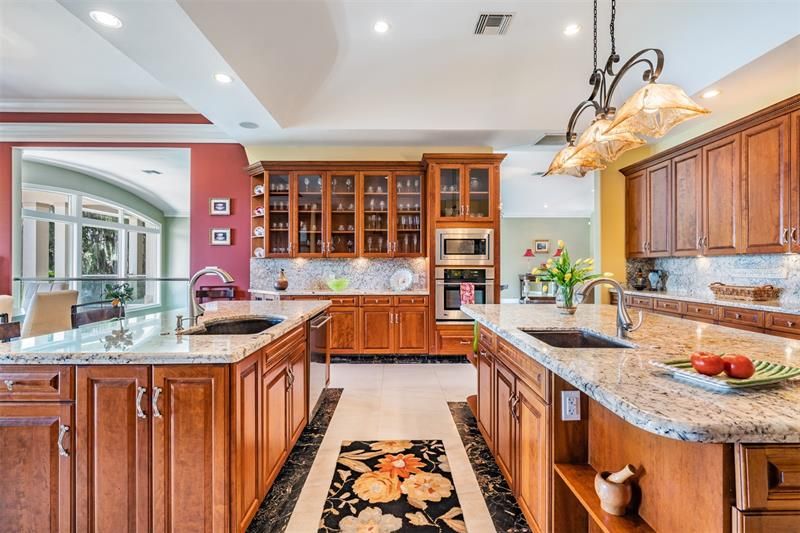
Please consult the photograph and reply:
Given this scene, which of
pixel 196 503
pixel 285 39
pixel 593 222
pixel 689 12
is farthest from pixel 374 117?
pixel 196 503

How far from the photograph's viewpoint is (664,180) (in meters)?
4.47

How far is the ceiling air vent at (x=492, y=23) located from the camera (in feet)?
10.3

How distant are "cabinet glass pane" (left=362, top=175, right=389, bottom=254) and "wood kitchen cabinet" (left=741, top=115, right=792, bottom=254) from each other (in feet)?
12.6

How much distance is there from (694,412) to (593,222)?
5143mm

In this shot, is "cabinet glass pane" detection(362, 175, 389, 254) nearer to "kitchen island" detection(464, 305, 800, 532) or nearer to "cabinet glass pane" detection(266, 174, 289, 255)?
"cabinet glass pane" detection(266, 174, 289, 255)

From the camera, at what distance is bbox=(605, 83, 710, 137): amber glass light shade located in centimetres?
170

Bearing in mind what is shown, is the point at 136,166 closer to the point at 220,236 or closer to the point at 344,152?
the point at 220,236

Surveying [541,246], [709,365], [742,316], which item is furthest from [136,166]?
[541,246]

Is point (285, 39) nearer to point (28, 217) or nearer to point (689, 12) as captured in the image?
point (689, 12)

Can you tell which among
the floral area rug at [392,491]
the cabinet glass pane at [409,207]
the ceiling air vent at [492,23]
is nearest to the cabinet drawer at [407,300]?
the cabinet glass pane at [409,207]

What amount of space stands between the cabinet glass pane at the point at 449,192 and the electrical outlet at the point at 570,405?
11.6 feet

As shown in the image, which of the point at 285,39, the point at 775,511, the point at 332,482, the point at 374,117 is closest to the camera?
the point at 775,511

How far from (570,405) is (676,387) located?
44 centimetres

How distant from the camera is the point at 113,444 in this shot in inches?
55.6
